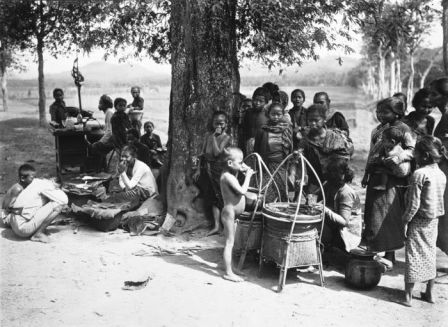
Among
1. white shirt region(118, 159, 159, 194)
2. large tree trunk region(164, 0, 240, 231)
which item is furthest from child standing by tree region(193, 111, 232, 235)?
white shirt region(118, 159, 159, 194)

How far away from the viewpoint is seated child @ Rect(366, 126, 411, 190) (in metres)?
5.41

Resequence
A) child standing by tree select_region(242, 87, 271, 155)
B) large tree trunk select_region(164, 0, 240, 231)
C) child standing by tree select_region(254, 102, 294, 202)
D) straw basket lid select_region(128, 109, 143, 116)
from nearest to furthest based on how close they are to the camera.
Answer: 1. child standing by tree select_region(254, 102, 294, 202)
2. large tree trunk select_region(164, 0, 240, 231)
3. child standing by tree select_region(242, 87, 271, 155)
4. straw basket lid select_region(128, 109, 143, 116)

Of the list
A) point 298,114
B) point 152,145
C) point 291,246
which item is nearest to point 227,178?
point 291,246

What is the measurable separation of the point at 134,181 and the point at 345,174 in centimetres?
333

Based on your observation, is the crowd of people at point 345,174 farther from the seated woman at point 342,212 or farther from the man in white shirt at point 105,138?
the man in white shirt at point 105,138

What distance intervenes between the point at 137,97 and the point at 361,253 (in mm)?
7171

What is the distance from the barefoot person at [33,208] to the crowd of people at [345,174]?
19 millimetres

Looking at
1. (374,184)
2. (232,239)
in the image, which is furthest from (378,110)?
(232,239)

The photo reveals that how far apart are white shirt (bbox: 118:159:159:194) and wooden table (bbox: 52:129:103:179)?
3199 mm

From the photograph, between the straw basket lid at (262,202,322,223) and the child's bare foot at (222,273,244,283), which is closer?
the straw basket lid at (262,202,322,223)

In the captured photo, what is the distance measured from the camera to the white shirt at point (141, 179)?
290 inches

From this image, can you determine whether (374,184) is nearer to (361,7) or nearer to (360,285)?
(360,285)

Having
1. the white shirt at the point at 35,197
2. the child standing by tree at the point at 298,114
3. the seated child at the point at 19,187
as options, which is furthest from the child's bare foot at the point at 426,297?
the seated child at the point at 19,187

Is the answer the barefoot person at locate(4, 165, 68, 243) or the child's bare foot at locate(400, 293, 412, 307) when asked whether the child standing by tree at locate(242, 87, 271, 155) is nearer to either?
the barefoot person at locate(4, 165, 68, 243)
